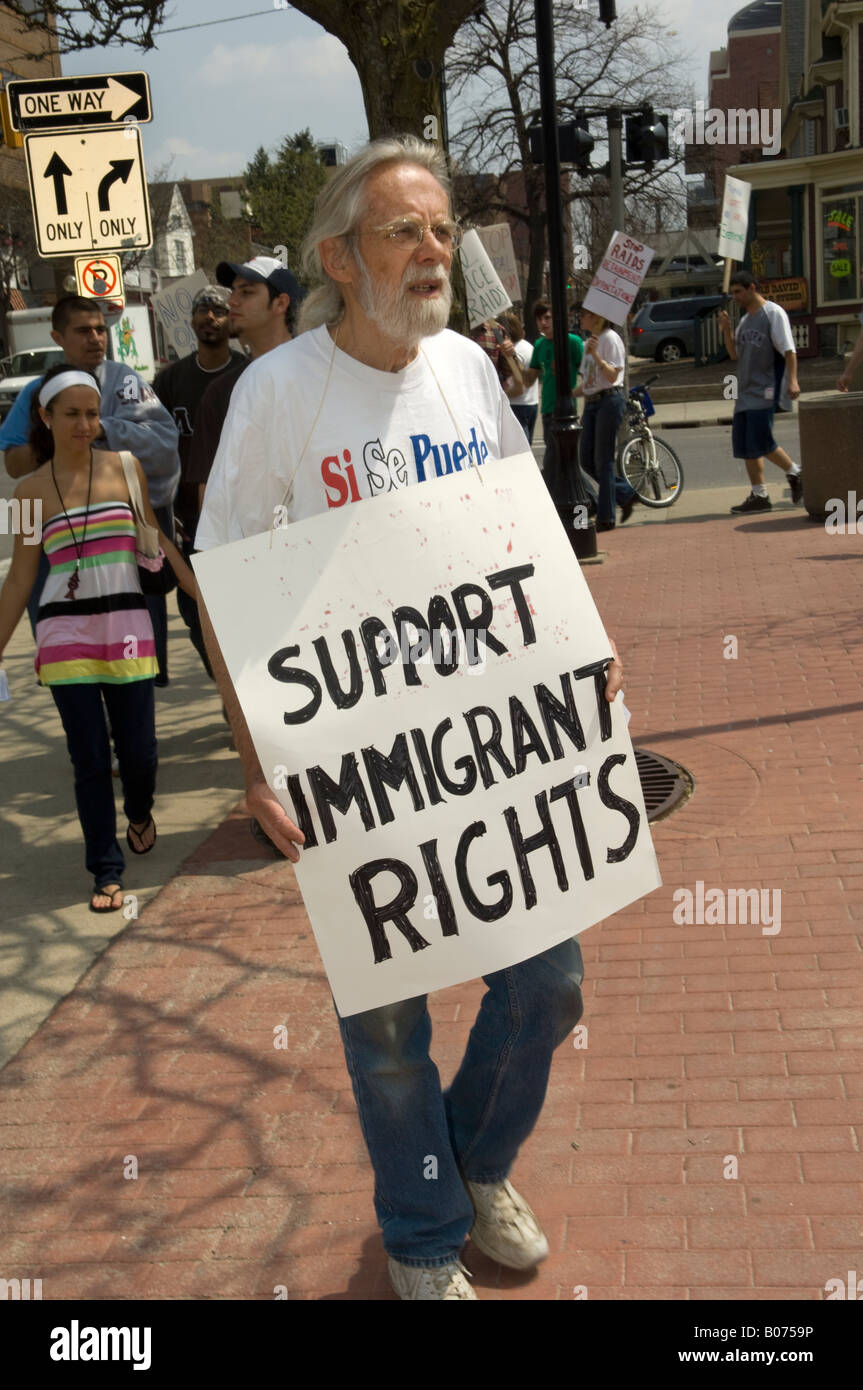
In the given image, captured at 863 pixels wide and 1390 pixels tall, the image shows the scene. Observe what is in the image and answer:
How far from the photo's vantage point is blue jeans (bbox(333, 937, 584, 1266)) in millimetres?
2750

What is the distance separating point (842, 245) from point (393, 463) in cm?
3381

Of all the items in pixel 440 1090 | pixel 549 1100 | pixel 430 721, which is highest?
pixel 430 721

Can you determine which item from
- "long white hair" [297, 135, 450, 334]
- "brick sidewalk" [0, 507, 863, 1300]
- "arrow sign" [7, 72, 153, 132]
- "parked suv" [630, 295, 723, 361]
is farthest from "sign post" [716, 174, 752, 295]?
"parked suv" [630, 295, 723, 361]

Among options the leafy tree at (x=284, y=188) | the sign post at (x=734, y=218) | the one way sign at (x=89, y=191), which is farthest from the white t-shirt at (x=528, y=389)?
the leafy tree at (x=284, y=188)

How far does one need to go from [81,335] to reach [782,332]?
26.4 feet

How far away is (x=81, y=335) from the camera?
20.5ft

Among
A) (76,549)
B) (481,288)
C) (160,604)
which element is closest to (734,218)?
(481,288)

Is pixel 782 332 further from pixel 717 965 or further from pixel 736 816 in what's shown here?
pixel 717 965

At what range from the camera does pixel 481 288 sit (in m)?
10.5

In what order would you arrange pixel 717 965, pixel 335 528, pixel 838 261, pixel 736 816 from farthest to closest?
pixel 838 261 → pixel 736 816 → pixel 717 965 → pixel 335 528

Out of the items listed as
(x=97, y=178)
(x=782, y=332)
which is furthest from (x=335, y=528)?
(x=782, y=332)

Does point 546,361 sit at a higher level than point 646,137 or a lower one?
lower

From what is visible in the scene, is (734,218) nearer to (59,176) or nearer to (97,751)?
(59,176)

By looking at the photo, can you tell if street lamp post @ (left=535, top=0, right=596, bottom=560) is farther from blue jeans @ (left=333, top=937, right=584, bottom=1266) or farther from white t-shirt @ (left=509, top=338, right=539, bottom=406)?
blue jeans @ (left=333, top=937, right=584, bottom=1266)
